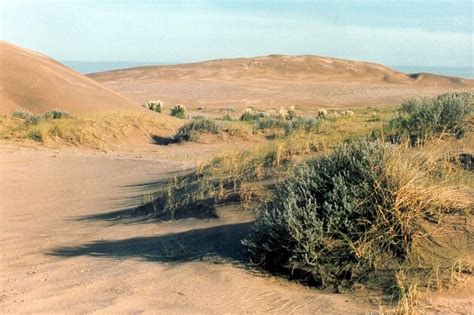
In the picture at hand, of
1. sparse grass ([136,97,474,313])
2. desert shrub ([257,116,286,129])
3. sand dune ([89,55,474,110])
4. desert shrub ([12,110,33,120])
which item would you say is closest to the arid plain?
sparse grass ([136,97,474,313])

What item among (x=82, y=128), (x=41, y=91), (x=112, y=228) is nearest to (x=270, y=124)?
(x=82, y=128)

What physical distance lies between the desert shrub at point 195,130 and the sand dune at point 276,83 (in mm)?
26300

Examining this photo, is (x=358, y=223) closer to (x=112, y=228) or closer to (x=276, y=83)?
(x=112, y=228)

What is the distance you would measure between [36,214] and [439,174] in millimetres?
6171

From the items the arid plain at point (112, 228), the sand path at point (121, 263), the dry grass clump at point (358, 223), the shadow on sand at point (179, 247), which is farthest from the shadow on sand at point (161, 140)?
the dry grass clump at point (358, 223)

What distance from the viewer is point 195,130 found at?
2134 cm

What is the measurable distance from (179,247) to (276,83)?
221ft

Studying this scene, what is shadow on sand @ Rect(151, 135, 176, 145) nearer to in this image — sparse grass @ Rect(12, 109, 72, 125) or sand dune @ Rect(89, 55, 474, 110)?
sparse grass @ Rect(12, 109, 72, 125)

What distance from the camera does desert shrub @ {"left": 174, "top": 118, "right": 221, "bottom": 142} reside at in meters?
21.0

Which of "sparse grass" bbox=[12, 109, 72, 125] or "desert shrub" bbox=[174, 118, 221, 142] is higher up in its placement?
"sparse grass" bbox=[12, 109, 72, 125]

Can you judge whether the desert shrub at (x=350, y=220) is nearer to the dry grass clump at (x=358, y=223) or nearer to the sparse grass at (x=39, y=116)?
the dry grass clump at (x=358, y=223)

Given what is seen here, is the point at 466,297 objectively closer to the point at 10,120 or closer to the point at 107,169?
the point at 107,169

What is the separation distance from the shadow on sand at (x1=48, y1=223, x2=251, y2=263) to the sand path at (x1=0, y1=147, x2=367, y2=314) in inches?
0.5

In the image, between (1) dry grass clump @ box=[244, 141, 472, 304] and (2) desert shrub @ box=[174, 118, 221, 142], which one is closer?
(1) dry grass clump @ box=[244, 141, 472, 304]
